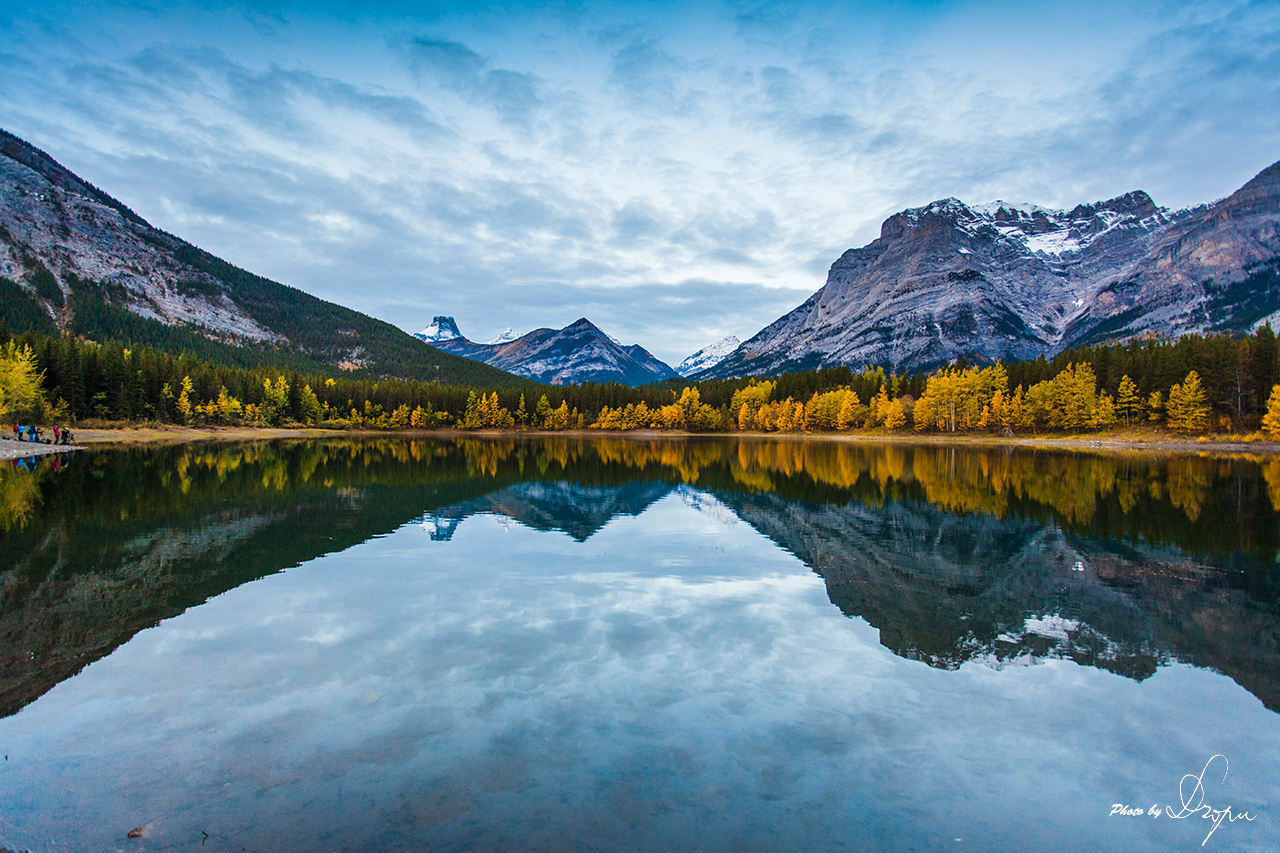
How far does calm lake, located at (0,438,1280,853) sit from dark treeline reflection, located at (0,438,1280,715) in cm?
17

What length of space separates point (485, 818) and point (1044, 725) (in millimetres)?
8860

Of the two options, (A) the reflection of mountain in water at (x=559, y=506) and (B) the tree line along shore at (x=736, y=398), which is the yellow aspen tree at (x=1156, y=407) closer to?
(B) the tree line along shore at (x=736, y=398)

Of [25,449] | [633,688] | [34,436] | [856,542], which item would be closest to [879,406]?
[856,542]

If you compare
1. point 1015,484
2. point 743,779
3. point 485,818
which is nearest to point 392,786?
point 485,818

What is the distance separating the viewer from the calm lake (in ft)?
24.4

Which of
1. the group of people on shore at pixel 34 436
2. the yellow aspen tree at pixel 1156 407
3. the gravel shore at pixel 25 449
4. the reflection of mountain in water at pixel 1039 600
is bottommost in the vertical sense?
the reflection of mountain in water at pixel 1039 600

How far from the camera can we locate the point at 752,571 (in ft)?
68.6

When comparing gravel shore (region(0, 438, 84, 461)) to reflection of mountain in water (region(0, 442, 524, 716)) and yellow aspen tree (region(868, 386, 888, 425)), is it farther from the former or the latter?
yellow aspen tree (region(868, 386, 888, 425))

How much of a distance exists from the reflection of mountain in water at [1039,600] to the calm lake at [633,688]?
125 mm

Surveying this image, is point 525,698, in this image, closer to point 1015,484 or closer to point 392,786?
point 392,786

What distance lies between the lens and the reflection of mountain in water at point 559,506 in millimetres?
29750

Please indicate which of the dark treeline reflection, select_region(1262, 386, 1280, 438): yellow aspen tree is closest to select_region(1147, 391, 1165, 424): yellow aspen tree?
select_region(1262, 386, 1280, 438): yellow aspen tree

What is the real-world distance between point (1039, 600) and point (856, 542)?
859 centimetres

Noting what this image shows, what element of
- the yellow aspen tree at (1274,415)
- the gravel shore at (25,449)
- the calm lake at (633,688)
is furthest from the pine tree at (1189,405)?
the gravel shore at (25,449)
